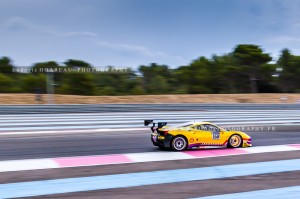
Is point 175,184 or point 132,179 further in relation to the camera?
point 132,179

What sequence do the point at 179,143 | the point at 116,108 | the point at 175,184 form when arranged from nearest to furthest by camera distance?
1. the point at 175,184
2. the point at 179,143
3. the point at 116,108

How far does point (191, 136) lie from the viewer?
8.91m

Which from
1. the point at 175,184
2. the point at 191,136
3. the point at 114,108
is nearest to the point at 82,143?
the point at 191,136

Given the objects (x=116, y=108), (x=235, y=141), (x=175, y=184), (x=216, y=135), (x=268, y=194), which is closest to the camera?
(x=268, y=194)

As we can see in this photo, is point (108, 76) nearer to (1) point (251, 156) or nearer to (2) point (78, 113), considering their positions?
(2) point (78, 113)

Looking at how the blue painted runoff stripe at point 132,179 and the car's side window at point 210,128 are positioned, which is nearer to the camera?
the blue painted runoff stripe at point 132,179

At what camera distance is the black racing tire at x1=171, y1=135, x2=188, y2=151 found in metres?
8.82

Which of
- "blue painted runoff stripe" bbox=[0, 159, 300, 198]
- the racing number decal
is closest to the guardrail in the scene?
the racing number decal

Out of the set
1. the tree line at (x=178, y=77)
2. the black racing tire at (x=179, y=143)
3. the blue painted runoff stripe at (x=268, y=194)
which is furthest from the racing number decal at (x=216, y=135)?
the tree line at (x=178, y=77)

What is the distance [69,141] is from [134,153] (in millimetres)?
2653

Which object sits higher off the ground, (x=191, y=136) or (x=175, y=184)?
(x=191, y=136)

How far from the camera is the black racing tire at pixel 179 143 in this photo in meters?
8.82

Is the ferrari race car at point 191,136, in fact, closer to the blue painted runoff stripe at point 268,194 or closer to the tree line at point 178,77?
the blue painted runoff stripe at point 268,194

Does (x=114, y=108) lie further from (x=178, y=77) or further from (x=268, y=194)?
(x=178, y=77)
